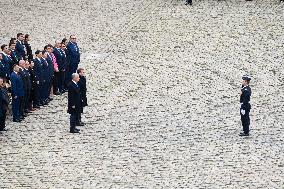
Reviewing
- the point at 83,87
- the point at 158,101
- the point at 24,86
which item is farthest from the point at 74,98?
the point at 158,101

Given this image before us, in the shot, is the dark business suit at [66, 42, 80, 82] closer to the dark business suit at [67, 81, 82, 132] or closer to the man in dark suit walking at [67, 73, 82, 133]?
the man in dark suit walking at [67, 73, 82, 133]

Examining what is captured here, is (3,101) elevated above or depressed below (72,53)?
below

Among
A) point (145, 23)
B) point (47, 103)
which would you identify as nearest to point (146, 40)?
point (145, 23)

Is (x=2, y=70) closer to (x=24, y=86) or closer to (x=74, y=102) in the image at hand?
(x=24, y=86)

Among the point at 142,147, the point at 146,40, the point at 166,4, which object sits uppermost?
the point at 166,4

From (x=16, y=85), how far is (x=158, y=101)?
419 centimetres

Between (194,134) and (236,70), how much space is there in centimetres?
599

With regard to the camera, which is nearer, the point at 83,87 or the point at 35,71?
the point at 83,87

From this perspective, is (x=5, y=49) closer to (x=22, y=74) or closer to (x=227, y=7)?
(x=22, y=74)

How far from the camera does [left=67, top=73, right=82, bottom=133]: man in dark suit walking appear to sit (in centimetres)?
1827

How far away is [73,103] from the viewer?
1828cm

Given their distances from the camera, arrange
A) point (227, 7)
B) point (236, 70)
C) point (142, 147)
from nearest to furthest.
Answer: point (142, 147) < point (236, 70) < point (227, 7)

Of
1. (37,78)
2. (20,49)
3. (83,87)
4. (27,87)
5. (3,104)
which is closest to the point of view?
(3,104)

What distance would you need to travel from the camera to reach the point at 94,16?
1210 inches
